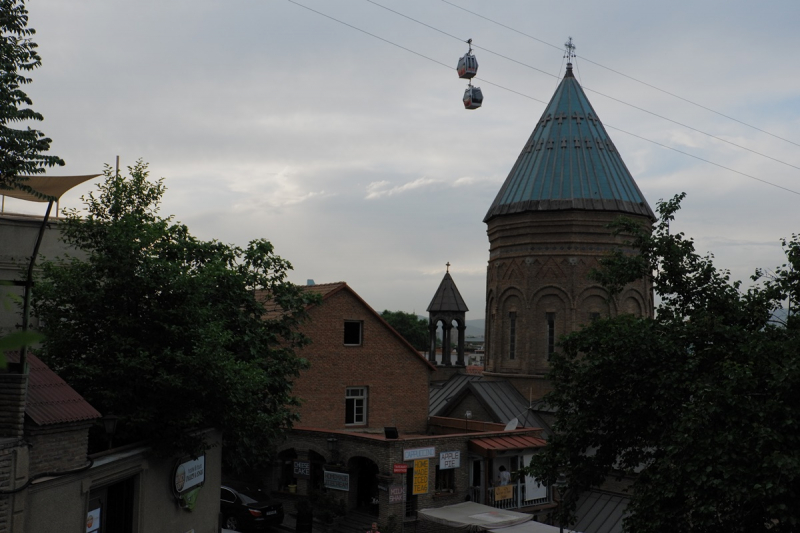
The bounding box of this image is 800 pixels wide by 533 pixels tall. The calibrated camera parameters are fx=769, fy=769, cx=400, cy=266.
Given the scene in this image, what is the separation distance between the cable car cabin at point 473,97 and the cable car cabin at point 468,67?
37.9 inches

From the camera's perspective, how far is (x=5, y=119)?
11.2m

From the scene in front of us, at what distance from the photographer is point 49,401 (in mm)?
10789

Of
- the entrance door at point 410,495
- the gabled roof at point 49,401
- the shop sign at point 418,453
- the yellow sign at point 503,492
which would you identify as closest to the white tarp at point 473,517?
the entrance door at point 410,495

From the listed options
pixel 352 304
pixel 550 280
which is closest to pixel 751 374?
pixel 352 304

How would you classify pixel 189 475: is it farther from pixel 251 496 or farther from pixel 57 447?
pixel 251 496

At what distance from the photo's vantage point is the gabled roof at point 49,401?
10289 mm

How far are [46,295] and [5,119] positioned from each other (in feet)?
14.7

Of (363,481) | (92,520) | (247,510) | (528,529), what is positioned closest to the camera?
(92,520)

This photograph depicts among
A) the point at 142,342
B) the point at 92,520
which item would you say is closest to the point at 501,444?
the point at 142,342

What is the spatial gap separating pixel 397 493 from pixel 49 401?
14995 mm

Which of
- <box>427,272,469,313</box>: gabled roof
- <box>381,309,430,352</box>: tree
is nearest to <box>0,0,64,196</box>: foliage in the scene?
<box>427,272,469,313</box>: gabled roof

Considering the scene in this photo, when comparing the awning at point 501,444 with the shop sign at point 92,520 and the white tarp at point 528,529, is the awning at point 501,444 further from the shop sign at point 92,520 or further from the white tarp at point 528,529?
the shop sign at point 92,520

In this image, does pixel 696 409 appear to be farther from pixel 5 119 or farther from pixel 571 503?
pixel 5 119

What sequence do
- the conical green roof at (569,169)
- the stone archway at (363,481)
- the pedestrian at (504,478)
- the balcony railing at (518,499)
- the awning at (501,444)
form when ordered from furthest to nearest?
the conical green roof at (569,169) < the pedestrian at (504,478) < the balcony railing at (518,499) < the awning at (501,444) < the stone archway at (363,481)
